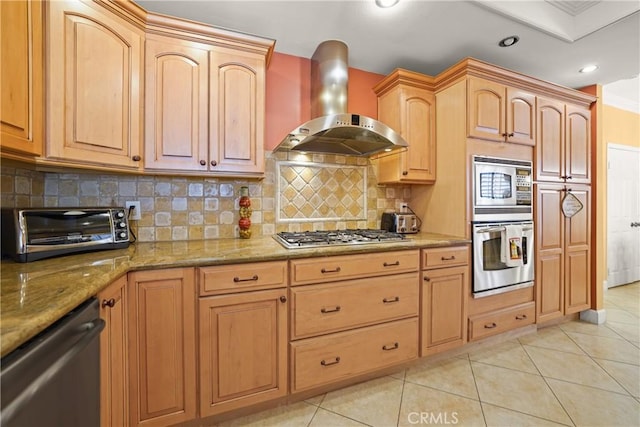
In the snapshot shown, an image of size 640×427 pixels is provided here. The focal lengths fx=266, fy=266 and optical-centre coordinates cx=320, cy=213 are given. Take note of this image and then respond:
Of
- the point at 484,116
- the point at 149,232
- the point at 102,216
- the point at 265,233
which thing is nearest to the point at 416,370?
the point at 265,233

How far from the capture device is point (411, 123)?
2.26 meters

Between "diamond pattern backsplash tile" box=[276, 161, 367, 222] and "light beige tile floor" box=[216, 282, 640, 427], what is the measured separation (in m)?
1.28

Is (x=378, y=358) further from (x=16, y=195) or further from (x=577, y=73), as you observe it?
(x=577, y=73)

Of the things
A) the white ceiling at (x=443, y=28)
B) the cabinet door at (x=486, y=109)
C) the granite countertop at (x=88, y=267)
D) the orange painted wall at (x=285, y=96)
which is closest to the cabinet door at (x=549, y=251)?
the cabinet door at (x=486, y=109)

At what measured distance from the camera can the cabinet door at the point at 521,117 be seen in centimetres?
221

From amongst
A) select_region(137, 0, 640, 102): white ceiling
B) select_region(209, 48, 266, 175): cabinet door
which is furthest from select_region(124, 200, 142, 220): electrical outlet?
select_region(137, 0, 640, 102): white ceiling

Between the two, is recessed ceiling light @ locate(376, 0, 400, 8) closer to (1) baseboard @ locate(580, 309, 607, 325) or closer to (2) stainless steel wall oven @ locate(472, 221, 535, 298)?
(2) stainless steel wall oven @ locate(472, 221, 535, 298)

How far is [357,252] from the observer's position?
1638 mm

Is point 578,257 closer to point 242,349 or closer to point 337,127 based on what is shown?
point 337,127

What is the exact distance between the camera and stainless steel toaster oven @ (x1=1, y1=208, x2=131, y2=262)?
3.83 ft

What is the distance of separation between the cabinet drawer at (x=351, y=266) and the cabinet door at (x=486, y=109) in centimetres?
113

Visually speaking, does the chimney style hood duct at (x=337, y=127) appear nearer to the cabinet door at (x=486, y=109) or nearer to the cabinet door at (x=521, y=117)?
the cabinet door at (x=486, y=109)

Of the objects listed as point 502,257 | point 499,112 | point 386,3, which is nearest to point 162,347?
point 386,3

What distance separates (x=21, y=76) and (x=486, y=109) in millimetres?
2712
